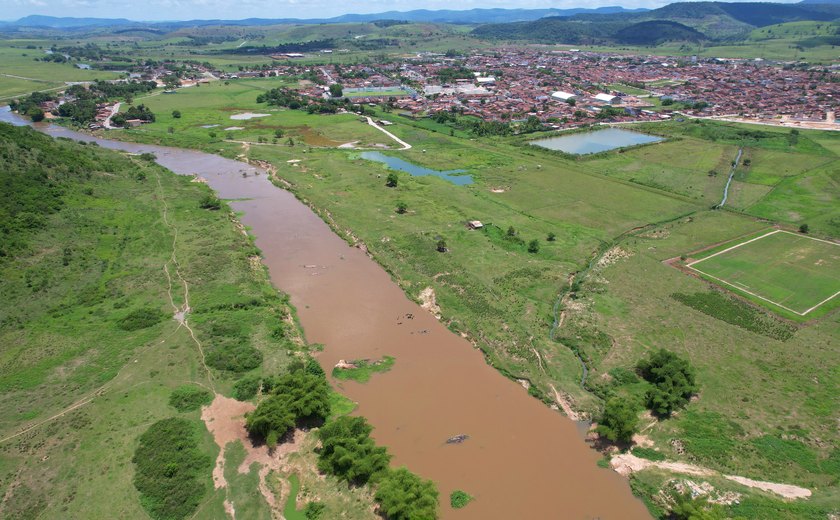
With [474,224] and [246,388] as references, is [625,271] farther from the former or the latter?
[246,388]

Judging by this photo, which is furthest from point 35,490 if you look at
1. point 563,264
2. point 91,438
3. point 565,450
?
point 563,264

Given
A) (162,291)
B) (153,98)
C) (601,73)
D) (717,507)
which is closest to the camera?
(717,507)

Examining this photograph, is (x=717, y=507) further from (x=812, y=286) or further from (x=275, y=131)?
(x=275, y=131)

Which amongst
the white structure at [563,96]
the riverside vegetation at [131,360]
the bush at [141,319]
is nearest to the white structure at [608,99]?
the white structure at [563,96]

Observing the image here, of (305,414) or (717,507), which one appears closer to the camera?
(717,507)

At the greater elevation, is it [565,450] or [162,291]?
[162,291]

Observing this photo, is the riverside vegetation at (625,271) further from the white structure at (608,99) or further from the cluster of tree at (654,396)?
the white structure at (608,99)
